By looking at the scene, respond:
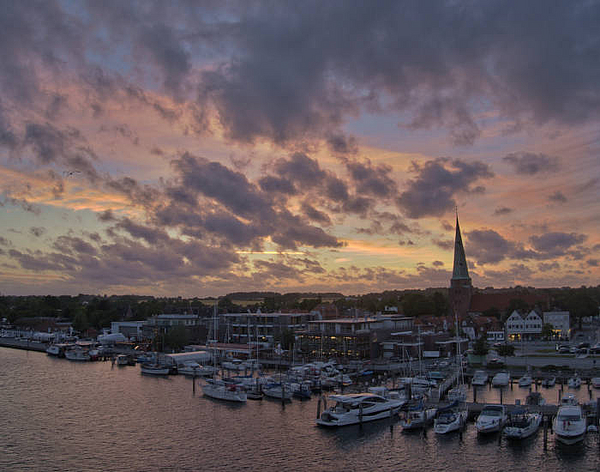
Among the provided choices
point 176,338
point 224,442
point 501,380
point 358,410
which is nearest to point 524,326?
point 501,380

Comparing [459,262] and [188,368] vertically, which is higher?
[459,262]

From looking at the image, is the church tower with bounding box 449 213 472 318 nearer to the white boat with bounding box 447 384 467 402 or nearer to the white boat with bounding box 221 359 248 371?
the white boat with bounding box 221 359 248 371

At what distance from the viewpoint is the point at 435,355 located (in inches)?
3467

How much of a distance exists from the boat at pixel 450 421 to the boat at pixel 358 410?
14.5 ft

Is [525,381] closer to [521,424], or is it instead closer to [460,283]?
[521,424]

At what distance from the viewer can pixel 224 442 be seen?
43.3m

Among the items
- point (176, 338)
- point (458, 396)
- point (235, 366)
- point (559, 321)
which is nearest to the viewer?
point (458, 396)

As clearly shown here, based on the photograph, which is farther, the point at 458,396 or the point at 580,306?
the point at 580,306

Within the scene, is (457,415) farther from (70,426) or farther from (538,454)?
(70,426)

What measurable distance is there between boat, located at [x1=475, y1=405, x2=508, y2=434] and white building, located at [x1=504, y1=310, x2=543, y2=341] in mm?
85582

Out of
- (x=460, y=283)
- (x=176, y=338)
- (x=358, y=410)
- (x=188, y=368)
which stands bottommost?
(x=188, y=368)

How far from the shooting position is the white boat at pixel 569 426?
40.1 metres

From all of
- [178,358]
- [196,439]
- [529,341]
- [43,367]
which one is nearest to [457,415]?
[196,439]

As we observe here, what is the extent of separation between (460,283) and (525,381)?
83917mm
